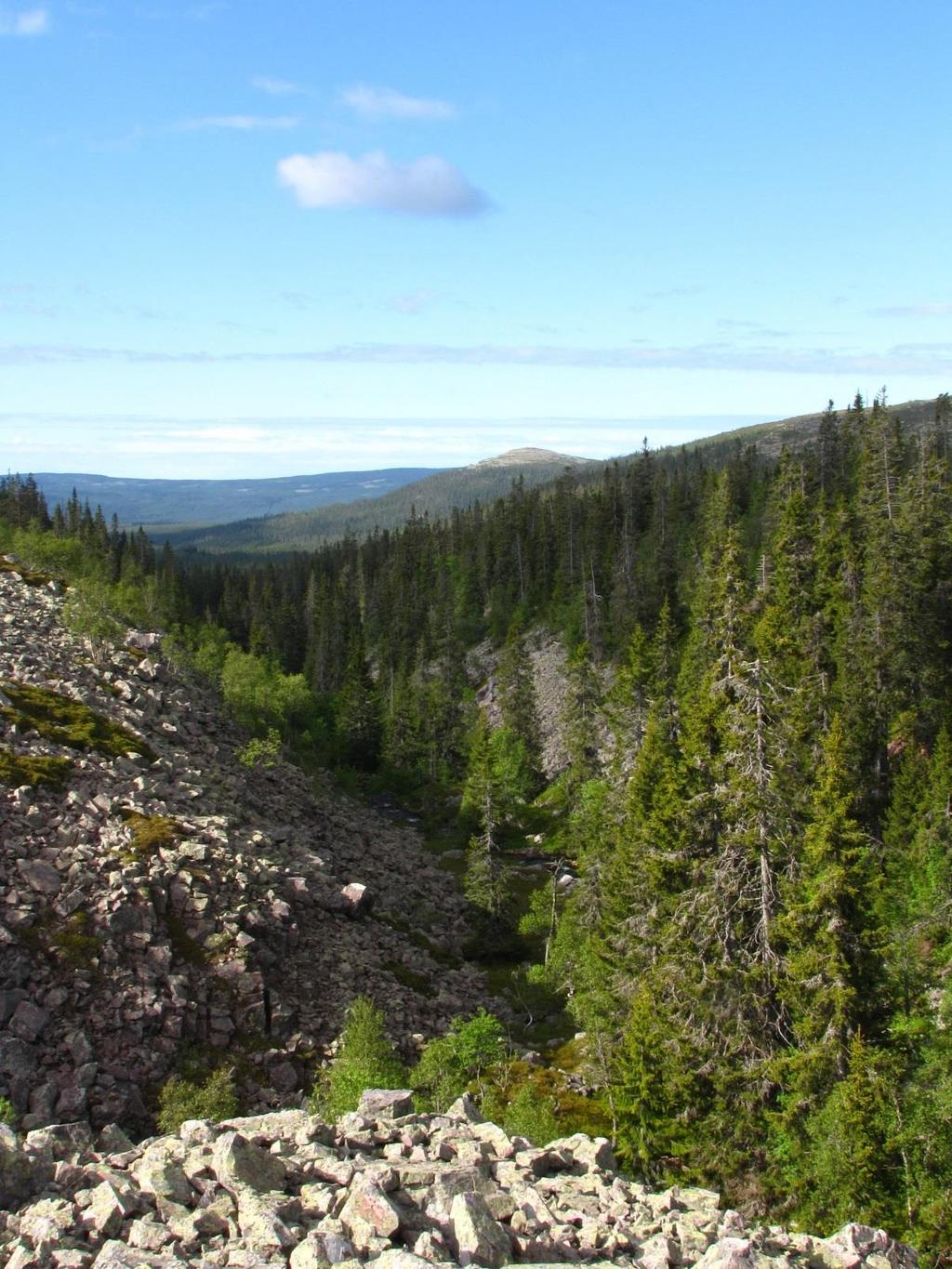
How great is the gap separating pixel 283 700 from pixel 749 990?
66535 mm

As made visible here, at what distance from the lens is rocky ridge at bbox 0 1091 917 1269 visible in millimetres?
14531

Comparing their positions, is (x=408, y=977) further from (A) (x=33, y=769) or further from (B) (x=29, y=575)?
(B) (x=29, y=575)

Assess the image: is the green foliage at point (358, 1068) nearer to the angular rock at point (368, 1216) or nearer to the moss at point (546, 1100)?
the moss at point (546, 1100)

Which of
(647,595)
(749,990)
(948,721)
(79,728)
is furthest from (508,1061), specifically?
(647,595)

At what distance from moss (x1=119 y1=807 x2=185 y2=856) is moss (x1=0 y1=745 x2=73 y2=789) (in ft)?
12.8

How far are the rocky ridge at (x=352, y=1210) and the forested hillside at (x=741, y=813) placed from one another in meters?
8.67

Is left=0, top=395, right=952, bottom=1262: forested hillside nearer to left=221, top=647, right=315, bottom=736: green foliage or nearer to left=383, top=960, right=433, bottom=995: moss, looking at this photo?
left=221, top=647, right=315, bottom=736: green foliage

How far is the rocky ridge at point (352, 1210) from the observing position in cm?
1453

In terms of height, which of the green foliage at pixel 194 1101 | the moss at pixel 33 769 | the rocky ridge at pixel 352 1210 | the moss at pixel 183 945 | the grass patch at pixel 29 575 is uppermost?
the grass patch at pixel 29 575

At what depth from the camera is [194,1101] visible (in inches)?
1235

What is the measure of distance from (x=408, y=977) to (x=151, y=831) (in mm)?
14774

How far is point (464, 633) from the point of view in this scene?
450ft

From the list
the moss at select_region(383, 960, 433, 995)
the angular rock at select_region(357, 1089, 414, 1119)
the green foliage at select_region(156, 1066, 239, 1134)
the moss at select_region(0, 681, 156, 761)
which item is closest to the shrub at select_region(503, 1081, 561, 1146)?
the angular rock at select_region(357, 1089, 414, 1119)

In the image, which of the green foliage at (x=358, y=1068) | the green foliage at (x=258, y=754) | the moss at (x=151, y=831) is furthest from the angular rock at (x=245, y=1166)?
the green foliage at (x=258, y=754)
